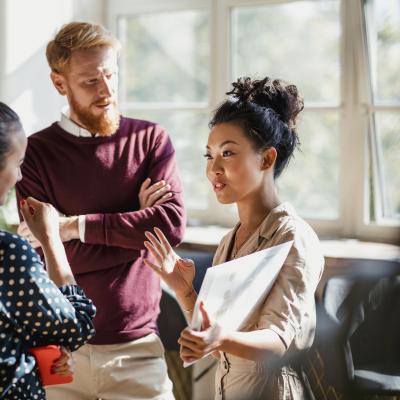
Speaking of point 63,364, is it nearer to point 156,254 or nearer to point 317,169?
point 156,254

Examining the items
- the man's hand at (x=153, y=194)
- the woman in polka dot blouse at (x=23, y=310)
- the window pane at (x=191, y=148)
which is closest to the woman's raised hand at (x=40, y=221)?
the woman in polka dot blouse at (x=23, y=310)

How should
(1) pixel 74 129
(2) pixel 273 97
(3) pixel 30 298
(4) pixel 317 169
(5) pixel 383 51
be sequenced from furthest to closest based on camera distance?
(4) pixel 317 169, (5) pixel 383 51, (1) pixel 74 129, (2) pixel 273 97, (3) pixel 30 298

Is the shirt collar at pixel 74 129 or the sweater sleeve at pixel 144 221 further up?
the shirt collar at pixel 74 129

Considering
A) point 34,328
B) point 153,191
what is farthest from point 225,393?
point 153,191

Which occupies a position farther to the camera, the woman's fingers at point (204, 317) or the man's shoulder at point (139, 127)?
the man's shoulder at point (139, 127)

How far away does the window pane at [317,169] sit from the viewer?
3326mm

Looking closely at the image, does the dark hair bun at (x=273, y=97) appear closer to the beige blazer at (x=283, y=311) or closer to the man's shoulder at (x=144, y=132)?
the beige blazer at (x=283, y=311)

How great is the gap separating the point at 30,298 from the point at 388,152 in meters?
2.33

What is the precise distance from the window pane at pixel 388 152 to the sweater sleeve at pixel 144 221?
1.43 meters

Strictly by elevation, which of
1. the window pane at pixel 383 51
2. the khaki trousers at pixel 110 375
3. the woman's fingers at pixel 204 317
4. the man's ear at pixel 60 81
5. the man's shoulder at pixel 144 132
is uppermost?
the window pane at pixel 383 51

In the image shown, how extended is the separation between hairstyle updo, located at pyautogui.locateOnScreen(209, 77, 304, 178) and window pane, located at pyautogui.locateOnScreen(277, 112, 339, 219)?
1.65 m

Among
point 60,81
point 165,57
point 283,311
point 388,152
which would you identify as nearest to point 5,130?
point 283,311

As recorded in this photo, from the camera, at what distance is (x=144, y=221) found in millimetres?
1995

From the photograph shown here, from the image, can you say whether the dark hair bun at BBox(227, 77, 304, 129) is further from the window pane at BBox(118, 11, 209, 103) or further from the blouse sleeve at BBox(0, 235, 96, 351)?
the window pane at BBox(118, 11, 209, 103)
